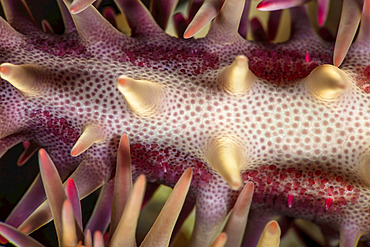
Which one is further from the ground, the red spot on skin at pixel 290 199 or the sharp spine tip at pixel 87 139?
the sharp spine tip at pixel 87 139

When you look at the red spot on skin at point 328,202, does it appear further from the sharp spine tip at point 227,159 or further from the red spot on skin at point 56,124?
the red spot on skin at point 56,124

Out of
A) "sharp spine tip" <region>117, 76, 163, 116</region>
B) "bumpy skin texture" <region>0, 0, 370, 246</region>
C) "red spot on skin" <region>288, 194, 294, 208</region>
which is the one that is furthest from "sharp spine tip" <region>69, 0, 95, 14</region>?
"red spot on skin" <region>288, 194, 294, 208</region>

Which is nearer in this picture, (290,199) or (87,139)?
(87,139)

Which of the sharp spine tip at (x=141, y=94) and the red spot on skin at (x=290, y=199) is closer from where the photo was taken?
the sharp spine tip at (x=141, y=94)

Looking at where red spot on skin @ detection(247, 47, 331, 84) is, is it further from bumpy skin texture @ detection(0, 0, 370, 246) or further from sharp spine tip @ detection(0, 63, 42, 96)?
sharp spine tip @ detection(0, 63, 42, 96)

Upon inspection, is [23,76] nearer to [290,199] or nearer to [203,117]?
[203,117]

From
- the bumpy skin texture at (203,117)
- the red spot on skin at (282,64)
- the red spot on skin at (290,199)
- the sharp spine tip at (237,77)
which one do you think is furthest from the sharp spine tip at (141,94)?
the red spot on skin at (290,199)

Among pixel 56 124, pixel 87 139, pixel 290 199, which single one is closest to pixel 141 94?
pixel 87 139
